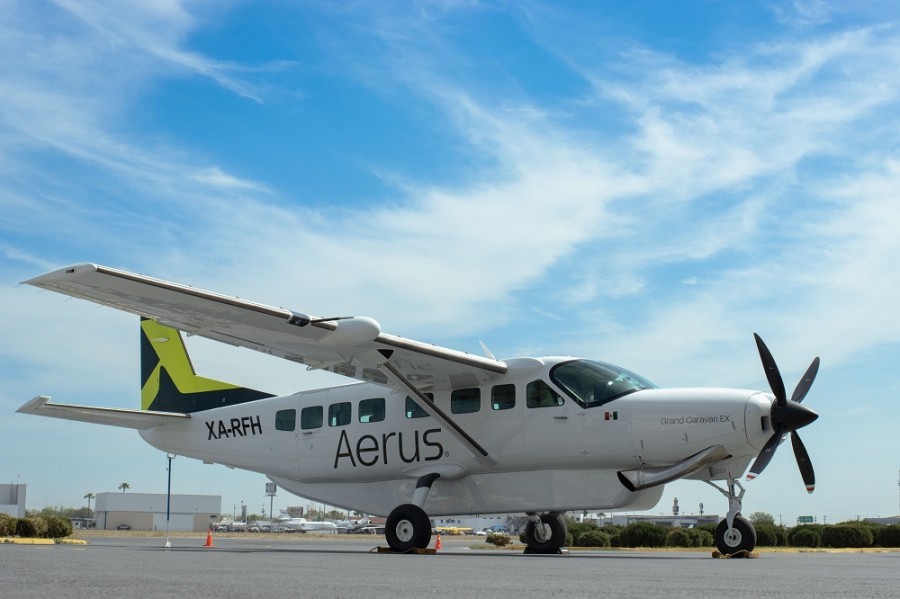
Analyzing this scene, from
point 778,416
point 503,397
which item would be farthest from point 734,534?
point 503,397

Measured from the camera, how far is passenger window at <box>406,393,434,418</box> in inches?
698

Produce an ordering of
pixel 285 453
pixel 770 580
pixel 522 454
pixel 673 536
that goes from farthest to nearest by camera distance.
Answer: pixel 673 536
pixel 285 453
pixel 522 454
pixel 770 580

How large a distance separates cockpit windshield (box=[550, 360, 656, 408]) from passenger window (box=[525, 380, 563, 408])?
196 mm

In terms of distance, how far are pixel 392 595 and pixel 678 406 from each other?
33.7 feet

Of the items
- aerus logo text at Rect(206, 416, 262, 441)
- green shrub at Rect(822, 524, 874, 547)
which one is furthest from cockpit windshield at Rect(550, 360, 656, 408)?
green shrub at Rect(822, 524, 874, 547)

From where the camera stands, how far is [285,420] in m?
19.8

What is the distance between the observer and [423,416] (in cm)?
1778

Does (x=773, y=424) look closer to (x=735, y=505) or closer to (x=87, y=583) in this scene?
(x=735, y=505)

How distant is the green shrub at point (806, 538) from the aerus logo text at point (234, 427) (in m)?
17.0

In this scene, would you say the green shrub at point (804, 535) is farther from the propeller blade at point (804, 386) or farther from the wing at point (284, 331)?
the wing at point (284, 331)

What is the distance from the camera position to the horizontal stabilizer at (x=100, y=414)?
1839 cm

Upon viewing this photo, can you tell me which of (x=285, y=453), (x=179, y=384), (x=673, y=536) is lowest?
(x=673, y=536)

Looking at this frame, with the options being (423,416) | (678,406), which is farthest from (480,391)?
(678,406)

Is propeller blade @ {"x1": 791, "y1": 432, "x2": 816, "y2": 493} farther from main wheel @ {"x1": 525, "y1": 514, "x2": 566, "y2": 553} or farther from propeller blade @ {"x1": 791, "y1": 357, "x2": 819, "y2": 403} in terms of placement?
main wheel @ {"x1": 525, "y1": 514, "x2": 566, "y2": 553}
